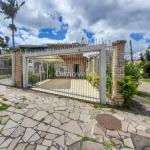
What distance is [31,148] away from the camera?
248 centimetres

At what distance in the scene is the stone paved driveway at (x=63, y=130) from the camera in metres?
2.63

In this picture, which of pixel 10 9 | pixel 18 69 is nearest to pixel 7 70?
pixel 18 69

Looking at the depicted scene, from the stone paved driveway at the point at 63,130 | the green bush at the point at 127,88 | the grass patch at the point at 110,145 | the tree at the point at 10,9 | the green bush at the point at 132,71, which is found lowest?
the grass patch at the point at 110,145

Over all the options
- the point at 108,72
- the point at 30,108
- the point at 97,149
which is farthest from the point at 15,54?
the point at 97,149

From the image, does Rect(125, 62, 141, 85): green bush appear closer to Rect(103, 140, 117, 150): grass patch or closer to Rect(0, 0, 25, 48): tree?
Rect(103, 140, 117, 150): grass patch

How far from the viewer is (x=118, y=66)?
192 inches

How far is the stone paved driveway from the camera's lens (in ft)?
8.64

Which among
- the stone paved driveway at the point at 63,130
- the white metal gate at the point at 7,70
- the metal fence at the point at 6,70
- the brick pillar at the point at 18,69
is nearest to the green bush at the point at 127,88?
the stone paved driveway at the point at 63,130

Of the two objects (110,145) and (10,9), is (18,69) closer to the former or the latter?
(110,145)

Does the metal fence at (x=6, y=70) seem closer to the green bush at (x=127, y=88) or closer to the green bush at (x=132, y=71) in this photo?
the green bush at (x=127, y=88)

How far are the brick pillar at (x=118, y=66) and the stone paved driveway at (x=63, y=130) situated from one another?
0.84m

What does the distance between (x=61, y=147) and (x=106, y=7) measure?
29.1 ft

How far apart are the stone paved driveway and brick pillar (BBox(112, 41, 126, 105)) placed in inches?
33.1

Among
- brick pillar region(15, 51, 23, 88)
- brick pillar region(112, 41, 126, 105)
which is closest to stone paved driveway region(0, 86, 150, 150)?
brick pillar region(112, 41, 126, 105)
